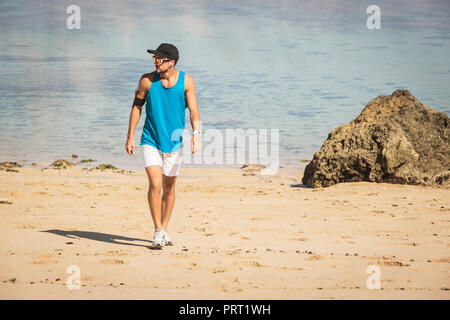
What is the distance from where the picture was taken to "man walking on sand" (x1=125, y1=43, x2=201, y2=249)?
20.6 ft

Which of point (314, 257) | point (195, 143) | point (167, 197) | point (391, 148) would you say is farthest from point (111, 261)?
point (391, 148)

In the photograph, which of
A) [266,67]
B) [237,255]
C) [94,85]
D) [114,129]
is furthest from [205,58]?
[237,255]

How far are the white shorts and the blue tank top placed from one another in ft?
0.15

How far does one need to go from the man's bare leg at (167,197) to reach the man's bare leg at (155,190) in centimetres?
10

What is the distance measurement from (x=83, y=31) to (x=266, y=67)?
12097 millimetres

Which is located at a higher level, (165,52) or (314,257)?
(165,52)

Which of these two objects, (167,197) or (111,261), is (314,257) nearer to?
(167,197)

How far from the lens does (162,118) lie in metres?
6.29

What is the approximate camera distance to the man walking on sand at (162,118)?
629cm

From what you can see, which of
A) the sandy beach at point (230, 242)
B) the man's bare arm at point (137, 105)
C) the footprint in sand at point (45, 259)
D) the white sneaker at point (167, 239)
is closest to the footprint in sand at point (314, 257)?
the sandy beach at point (230, 242)

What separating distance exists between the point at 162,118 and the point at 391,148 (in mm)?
5306

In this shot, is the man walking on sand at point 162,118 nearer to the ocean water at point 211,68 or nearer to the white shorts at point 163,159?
the white shorts at point 163,159

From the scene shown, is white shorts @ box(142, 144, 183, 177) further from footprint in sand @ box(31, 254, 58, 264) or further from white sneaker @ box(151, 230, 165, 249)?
footprint in sand @ box(31, 254, 58, 264)

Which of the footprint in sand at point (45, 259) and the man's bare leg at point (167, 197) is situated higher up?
the man's bare leg at point (167, 197)
